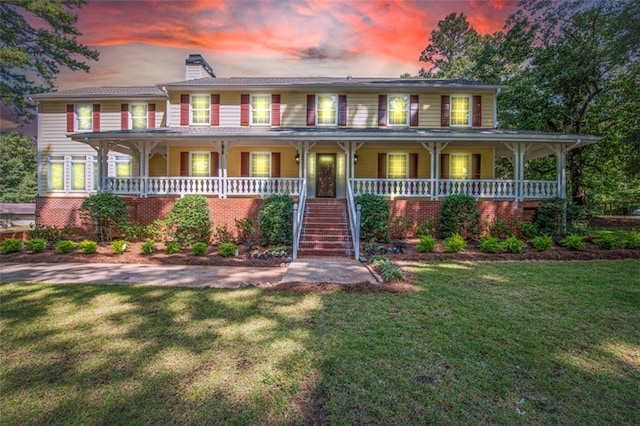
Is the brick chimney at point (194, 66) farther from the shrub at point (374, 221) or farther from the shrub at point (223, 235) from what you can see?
the shrub at point (374, 221)

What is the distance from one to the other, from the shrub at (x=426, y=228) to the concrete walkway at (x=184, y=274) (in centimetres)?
396

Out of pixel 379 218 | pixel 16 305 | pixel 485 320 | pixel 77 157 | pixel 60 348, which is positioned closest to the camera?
pixel 60 348

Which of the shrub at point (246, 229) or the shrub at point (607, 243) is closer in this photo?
the shrub at point (607, 243)

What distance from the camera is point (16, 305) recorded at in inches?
189

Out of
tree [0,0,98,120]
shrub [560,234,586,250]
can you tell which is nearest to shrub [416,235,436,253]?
shrub [560,234,586,250]

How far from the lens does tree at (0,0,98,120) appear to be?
47.9ft

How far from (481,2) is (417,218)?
588 inches

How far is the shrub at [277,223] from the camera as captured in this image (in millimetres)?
9945

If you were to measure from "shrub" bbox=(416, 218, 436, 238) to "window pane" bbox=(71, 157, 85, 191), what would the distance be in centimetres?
1762

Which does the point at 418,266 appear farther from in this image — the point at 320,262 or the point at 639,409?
the point at 639,409

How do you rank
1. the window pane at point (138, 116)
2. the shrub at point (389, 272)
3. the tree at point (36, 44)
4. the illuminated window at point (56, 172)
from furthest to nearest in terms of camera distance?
the illuminated window at point (56, 172), the window pane at point (138, 116), the tree at point (36, 44), the shrub at point (389, 272)

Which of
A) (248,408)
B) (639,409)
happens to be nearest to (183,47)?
(248,408)

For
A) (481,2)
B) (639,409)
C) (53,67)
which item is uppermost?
(481,2)

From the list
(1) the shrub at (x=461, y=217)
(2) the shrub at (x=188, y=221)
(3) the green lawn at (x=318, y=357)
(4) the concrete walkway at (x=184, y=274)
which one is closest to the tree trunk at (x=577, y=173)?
(1) the shrub at (x=461, y=217)
